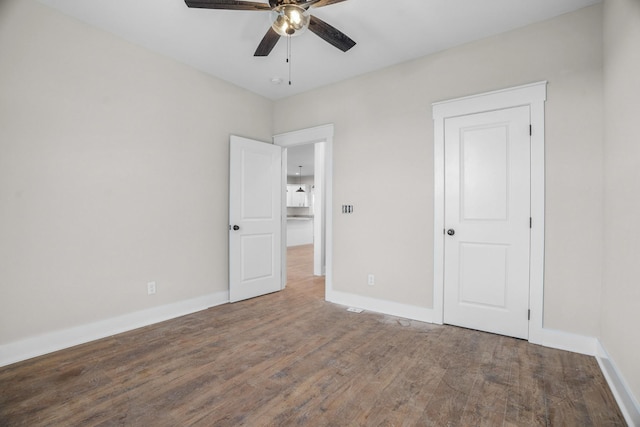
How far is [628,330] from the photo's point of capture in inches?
70.1

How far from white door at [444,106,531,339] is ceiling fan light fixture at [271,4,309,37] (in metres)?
1.82

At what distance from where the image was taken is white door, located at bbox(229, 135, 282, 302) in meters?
3.88

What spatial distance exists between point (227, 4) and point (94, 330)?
300 cm

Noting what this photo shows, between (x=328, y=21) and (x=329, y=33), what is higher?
(x=328, y=21)

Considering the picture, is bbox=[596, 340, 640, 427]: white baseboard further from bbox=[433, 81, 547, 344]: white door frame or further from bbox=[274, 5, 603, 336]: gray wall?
bbox=[433, 81, 547, 344]: white door frame

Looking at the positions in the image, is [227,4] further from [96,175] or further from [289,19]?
[96,175]

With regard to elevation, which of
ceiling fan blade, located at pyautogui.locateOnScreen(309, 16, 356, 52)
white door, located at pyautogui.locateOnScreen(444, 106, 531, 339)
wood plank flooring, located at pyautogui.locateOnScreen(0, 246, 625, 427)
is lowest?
wood plank flooring, located at pyautogui.locateOnScreen(0, 246, 625, 427)

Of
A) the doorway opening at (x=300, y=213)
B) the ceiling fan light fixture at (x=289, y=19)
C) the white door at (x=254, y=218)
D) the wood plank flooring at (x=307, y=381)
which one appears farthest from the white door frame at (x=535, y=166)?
the doorway opening at (x=300, y=213)

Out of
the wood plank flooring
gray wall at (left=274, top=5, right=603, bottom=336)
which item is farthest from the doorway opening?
the wood plank flooring

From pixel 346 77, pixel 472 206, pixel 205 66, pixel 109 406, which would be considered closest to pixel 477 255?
pixel 472 206

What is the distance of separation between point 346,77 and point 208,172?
7.04 ft

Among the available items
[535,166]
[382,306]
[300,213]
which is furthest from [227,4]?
[300,213]

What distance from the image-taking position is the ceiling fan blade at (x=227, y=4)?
1910mm

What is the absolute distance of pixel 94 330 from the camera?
2.73m
